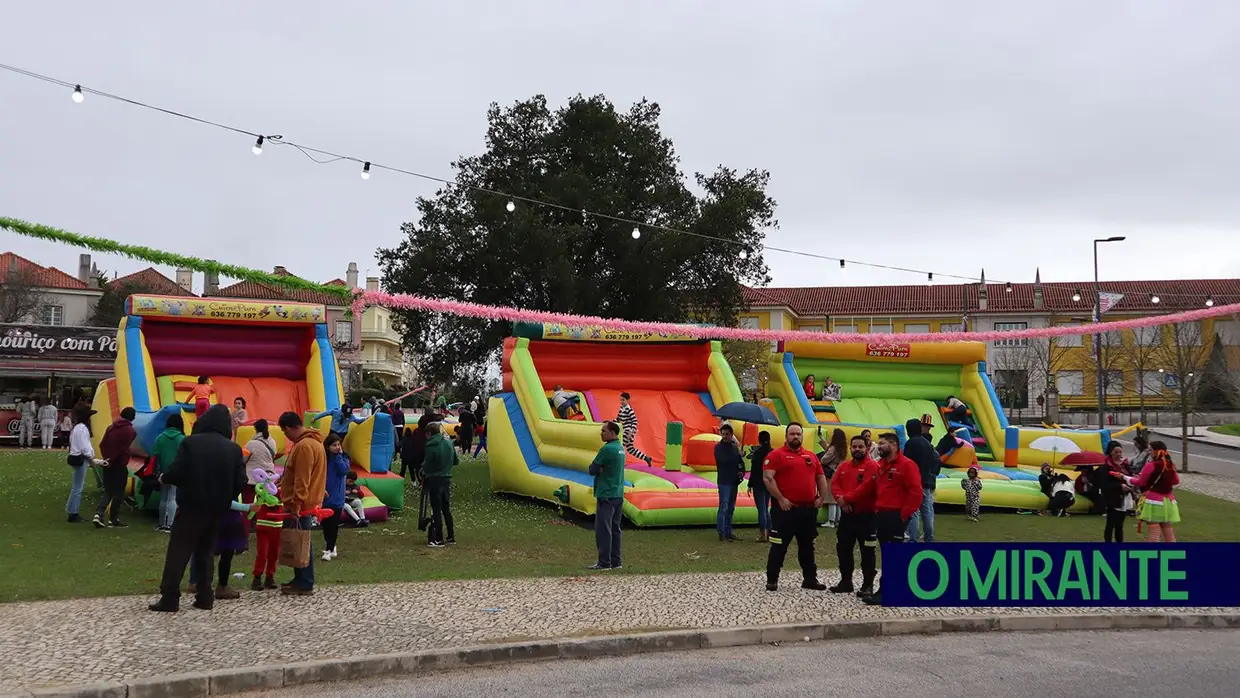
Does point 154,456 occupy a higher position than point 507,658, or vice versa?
point 154,456

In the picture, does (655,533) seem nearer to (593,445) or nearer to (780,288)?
(593,445)

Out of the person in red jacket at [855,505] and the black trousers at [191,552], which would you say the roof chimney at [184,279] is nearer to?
the black trousers at [191,552]

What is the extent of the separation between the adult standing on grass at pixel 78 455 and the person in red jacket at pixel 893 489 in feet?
32.4

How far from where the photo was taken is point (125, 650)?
6.80 metres

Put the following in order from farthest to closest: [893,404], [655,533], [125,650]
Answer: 1. [893,404]
2. [655,533]
3. [125,650]

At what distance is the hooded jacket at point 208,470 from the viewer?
323 inches

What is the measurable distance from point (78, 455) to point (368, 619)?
7120mm

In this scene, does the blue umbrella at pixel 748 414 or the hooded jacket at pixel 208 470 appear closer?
the hooded jacket at pixel 208 470

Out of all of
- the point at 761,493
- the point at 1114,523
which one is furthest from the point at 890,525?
the point at 1114,523

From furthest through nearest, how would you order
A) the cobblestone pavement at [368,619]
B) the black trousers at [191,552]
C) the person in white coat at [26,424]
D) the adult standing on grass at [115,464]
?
the person in white coat at [26,424]
the adult standing on grass at [115,464]
the black trousers at [191,552]
the cobblestone pavement at [368,619]

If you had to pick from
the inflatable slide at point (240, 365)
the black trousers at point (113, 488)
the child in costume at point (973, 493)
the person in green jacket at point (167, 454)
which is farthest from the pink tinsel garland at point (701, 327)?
the black trousers at point (113, 488)

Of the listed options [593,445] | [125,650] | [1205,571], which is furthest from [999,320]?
[125,650]

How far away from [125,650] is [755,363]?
4074cm

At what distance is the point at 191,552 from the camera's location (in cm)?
820
